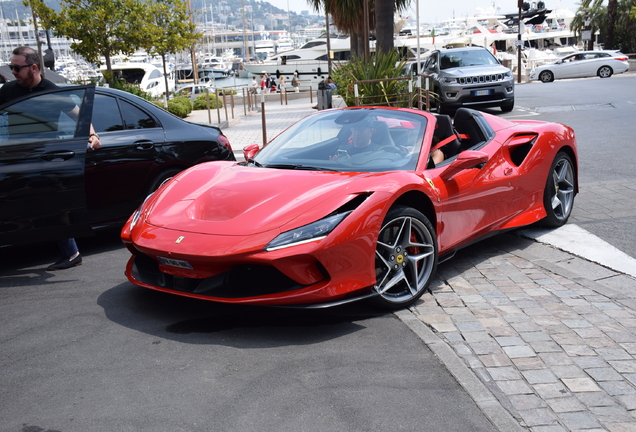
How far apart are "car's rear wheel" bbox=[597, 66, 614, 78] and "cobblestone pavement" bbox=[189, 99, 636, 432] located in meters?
31.3

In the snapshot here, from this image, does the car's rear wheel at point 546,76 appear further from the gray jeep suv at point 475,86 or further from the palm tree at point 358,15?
the gray jeep suv at point 475,86

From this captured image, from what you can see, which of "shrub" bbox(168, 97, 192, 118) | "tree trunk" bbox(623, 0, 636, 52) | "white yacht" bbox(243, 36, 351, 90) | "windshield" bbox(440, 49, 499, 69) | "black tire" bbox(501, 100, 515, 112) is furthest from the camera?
"white yacht" bbox(243, 36, 351, 90)

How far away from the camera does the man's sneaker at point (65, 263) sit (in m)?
5.62

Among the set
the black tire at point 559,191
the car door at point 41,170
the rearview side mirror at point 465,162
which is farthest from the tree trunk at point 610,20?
the car door at point 41,170

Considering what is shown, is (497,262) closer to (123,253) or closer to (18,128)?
(123,253)

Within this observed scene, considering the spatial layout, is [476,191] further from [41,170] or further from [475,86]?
[475,86]

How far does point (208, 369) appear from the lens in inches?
139

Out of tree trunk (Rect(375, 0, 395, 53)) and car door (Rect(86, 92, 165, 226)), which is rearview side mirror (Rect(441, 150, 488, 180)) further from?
tree trunk (Rect(375, 0, 395, 53))

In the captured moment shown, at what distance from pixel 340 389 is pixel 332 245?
0.91 metres

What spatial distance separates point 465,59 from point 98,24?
1188 centimetres

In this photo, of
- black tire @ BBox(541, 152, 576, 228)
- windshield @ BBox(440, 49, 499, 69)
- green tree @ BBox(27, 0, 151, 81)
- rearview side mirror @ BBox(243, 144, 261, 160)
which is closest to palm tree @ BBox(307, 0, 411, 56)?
windshield @ BBox(440, 49, 499, 69)

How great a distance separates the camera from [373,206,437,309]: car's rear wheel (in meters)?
4.32

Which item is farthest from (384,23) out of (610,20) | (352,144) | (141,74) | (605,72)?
(610,20)

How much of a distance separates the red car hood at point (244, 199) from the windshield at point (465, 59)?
1548 centimetres
